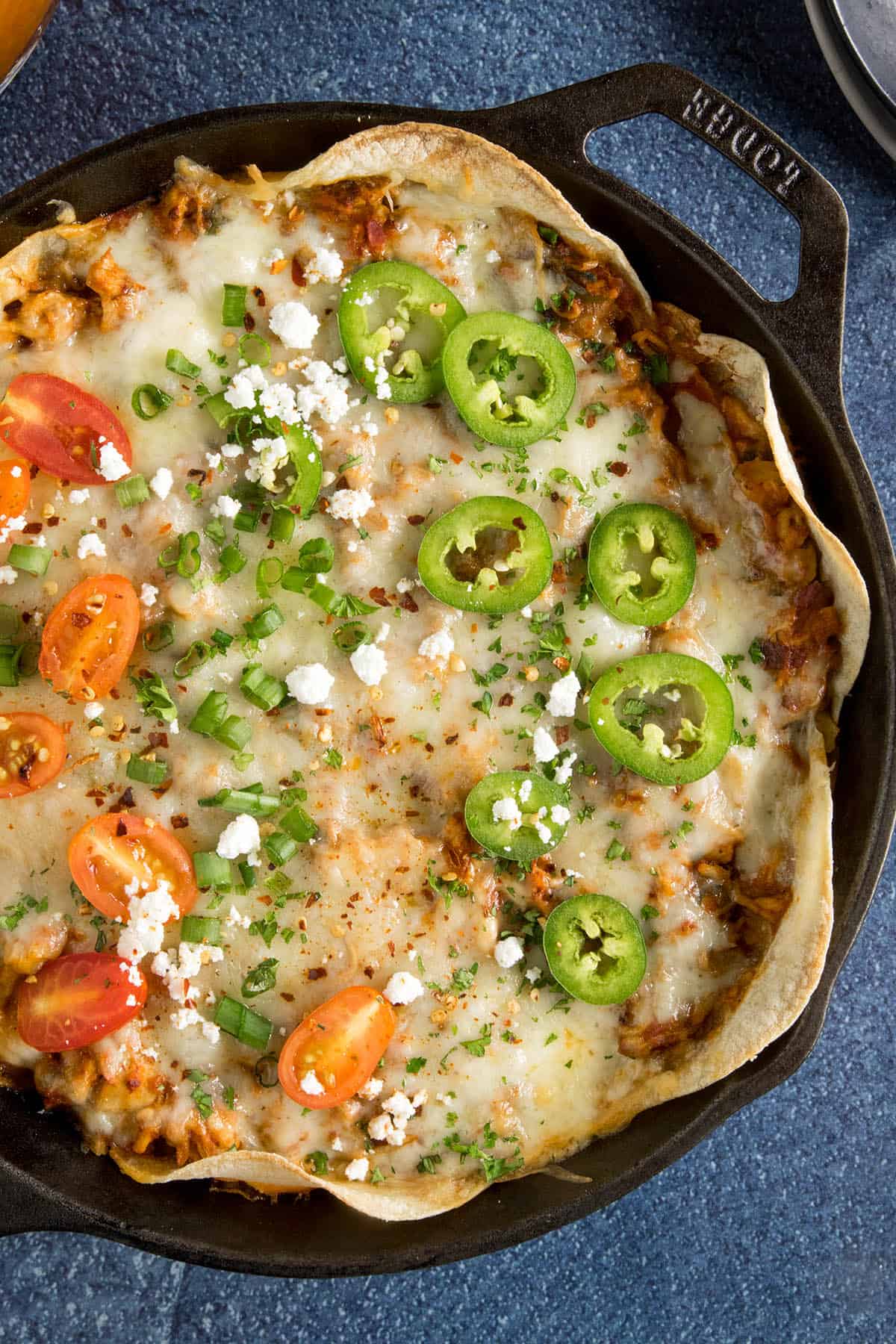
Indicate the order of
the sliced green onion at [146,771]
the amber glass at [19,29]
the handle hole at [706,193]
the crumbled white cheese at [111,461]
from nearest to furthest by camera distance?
the crumbled white cheese at [111,461], the sliced green onion at [146,771], the amber glass at [19,29], the handle hole at [706,193]

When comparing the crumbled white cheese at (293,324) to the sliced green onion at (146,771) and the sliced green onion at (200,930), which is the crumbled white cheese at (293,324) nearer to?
the sliced green onion at (146,771)

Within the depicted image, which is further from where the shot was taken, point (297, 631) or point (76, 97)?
point (76, 97)

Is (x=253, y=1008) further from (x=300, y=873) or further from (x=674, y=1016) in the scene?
(x=674, y=1016)

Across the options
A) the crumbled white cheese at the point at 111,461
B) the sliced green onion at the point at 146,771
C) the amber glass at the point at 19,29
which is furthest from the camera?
the amber glass at the point at 19,29

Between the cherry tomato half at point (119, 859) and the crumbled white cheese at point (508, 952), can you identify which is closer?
the cherry tomato half at point (119, 859)

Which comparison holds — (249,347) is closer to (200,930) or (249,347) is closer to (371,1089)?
(200,930)

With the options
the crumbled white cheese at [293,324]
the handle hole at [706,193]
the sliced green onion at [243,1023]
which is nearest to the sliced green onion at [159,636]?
the crumbled white cheese at [293,324]

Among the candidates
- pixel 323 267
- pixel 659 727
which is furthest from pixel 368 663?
pixel 323 267

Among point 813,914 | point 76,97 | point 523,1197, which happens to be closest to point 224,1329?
point 523,1197

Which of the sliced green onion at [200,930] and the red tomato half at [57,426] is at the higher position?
the red tomato half at [57,426]
